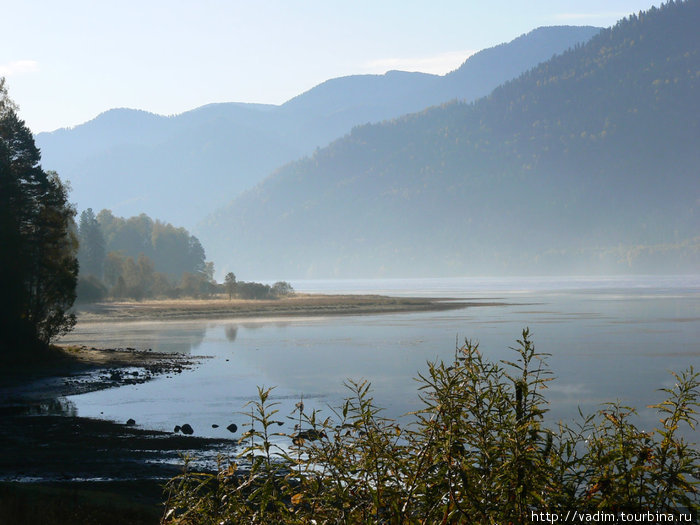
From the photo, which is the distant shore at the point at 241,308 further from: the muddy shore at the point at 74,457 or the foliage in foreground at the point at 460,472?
the foliage in foreground at the point at 460,472

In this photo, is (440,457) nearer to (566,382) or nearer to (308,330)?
(566,382)

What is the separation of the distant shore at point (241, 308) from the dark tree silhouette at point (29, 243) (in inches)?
1939

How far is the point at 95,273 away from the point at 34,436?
110 m

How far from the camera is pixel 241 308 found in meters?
116

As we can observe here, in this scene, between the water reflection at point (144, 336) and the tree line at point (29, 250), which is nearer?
the tree line at point (29, 250)

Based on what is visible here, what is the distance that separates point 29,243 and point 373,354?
75.1 feet

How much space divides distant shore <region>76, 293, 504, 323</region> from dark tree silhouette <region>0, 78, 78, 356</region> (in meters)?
49.3

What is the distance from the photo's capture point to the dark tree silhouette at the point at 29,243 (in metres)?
42.9

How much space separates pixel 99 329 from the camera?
82.1m

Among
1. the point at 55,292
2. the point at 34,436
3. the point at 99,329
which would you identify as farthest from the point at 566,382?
the point at 99,329

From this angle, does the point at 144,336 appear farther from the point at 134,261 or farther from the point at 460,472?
the point at 134,261

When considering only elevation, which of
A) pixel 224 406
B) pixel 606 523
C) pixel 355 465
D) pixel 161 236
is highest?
pixel 161 236

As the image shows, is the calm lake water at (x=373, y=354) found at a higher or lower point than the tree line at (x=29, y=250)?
lower

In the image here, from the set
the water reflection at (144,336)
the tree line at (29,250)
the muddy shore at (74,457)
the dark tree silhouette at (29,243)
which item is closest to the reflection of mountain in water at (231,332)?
the water reflection at (144,336)
